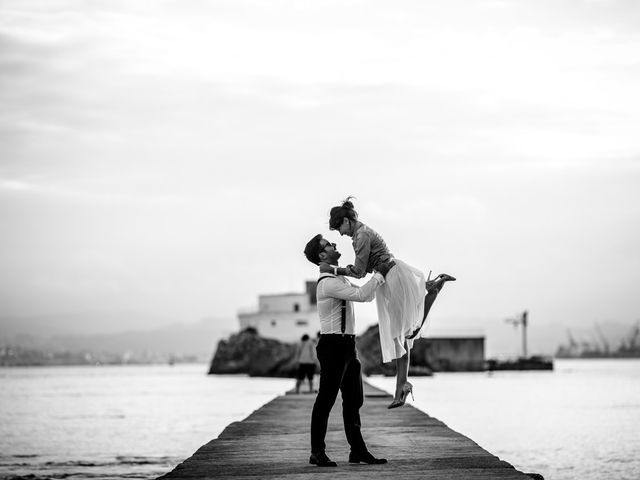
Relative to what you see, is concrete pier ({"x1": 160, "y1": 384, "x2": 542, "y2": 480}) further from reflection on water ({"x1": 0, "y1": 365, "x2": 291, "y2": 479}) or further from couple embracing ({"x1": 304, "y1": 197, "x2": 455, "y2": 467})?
reflection on water ({"x1": 0, "y1": 365, "x2": 291, "y2": 479})

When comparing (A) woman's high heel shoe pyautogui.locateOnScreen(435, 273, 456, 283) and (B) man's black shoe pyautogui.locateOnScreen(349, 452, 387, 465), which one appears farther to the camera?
(A) woman's high heel shoe pyautogui.locateOnScreen(435, 273, 456, 283)

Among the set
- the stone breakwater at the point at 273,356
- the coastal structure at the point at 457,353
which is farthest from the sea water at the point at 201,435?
the coastal structure at the point at 457,353

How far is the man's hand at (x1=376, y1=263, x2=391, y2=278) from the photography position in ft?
35.6

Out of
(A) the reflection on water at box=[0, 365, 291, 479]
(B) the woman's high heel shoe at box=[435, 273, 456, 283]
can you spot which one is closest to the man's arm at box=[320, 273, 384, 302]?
(B) the woman's high heel shoe at box=[435, 273, 456, 283]

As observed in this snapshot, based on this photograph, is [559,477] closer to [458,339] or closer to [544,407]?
[544,407]

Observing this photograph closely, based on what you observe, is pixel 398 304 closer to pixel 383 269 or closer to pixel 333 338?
pixel 383 269

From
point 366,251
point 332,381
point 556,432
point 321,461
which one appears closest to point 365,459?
point 321,461

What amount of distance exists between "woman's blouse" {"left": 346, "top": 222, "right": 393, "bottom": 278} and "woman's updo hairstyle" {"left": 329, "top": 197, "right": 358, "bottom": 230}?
0.17 metres

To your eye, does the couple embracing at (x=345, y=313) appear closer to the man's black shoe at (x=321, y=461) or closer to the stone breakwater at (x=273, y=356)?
the man's black shoe at (x=321, y=461)

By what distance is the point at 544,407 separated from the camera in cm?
5147

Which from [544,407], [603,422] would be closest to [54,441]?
[603,422]

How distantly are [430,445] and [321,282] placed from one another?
2.99 m

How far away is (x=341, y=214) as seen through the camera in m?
10.5

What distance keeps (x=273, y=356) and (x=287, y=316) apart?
5543mm
